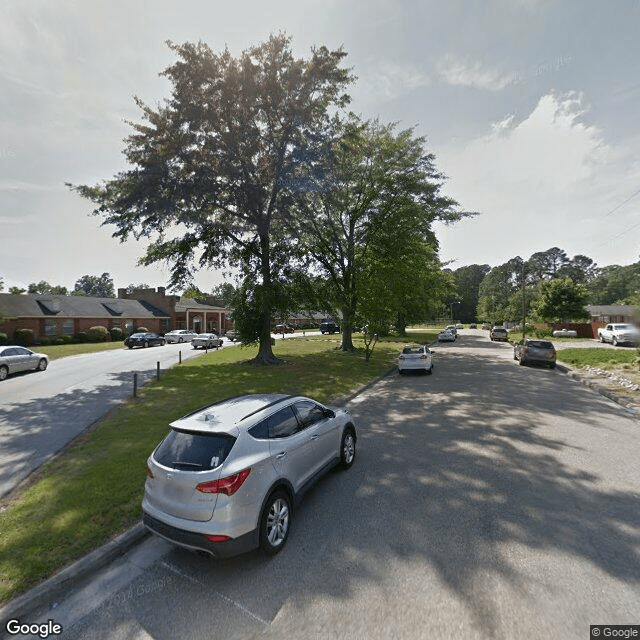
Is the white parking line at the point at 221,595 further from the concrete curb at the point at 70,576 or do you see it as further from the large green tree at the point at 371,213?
the large green tree at the point at 371,213

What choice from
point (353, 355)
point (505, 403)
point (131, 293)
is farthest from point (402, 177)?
point (131, 293)

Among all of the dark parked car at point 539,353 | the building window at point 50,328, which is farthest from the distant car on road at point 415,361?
the building window at point 50,328

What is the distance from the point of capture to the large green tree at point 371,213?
2366 cm

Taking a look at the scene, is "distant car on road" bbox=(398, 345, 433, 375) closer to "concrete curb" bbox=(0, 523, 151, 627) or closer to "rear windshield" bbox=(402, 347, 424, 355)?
"rear windshield" bbox=(402, 347, 424, 355)

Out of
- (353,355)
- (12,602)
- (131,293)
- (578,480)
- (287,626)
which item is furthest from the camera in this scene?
(131,293)

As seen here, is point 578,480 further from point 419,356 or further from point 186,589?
point 419,356

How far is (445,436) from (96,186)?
20.7 metres

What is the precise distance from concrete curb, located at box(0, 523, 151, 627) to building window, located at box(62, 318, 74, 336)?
4336cm

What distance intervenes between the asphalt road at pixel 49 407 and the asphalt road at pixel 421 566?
160 inches

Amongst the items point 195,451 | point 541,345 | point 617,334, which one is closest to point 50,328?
point 195,451

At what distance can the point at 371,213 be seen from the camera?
26031 millimetres

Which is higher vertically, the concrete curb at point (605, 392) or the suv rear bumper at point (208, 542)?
the suv rear bumper at point (208, 542)

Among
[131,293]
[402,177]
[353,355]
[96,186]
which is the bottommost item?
[353,355]

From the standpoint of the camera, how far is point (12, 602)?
124 inches
